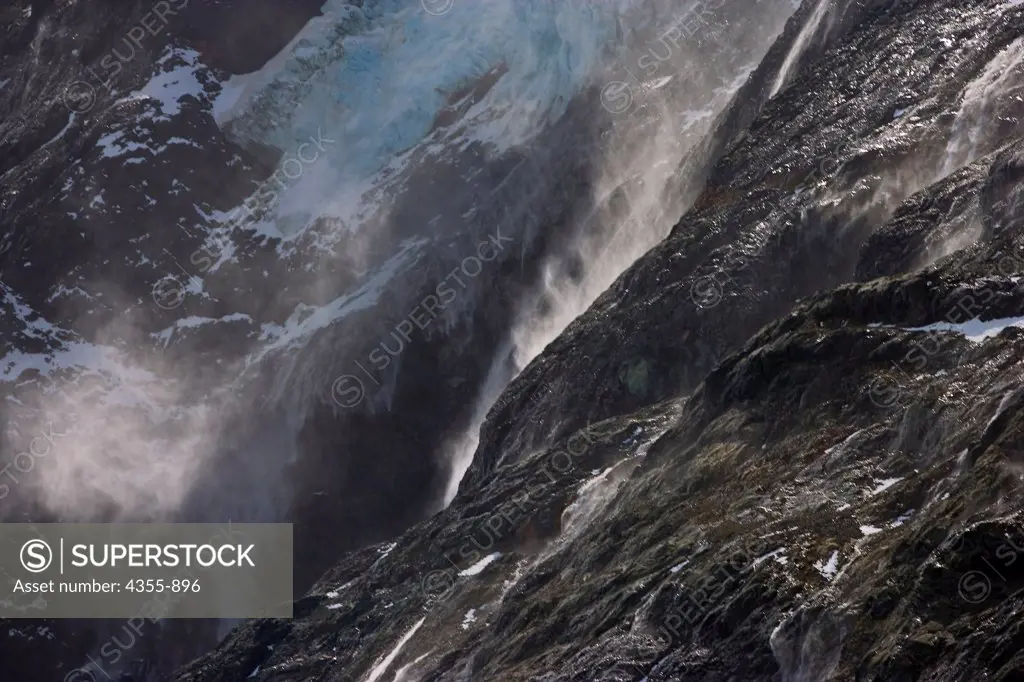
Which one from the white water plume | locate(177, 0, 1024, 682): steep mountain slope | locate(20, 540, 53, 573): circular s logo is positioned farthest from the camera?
locate(20, 540, 53, 573): circular s logo

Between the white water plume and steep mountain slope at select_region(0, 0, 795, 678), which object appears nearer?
the white water plume

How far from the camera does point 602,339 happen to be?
184ft

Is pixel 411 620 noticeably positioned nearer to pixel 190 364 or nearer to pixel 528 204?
pixel 528 204

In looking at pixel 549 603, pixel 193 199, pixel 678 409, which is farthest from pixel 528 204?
pixel 549 603

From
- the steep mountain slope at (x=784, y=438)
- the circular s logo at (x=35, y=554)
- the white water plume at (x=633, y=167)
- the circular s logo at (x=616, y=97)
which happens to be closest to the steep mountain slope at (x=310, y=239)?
the white water plume at (x=633, y=167)

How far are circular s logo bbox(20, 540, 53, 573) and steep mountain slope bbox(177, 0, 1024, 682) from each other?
126 feet

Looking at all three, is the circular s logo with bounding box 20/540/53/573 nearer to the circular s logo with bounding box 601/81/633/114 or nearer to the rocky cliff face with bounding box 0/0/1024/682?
the rocky cliff face with bounding box 0/0/1024/682

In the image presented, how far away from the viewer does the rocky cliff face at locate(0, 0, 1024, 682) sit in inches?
1155

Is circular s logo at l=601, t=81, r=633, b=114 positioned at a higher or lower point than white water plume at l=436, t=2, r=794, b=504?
higher

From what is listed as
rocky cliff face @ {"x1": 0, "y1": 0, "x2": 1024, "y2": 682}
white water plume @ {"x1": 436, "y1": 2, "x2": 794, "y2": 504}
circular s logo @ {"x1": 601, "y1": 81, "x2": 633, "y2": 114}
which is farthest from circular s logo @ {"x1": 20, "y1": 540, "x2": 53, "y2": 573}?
circular s logo @ {"x1": 601, "y1": 81, "x2": 633, "y2": 114}

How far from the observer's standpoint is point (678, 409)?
49.3 metres

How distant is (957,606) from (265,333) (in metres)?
73.8

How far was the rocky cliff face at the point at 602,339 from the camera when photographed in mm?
29344

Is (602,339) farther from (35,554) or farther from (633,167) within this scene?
(35,554)
